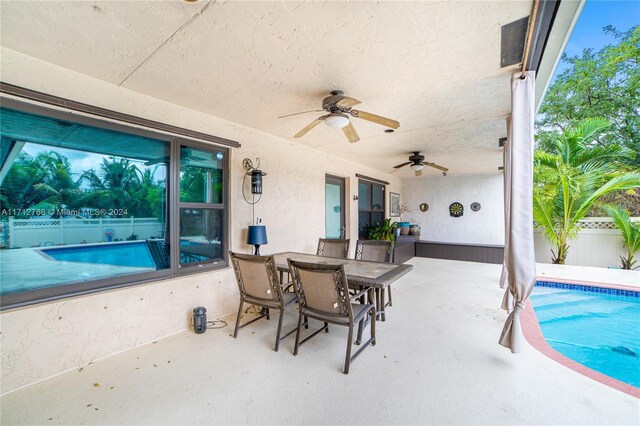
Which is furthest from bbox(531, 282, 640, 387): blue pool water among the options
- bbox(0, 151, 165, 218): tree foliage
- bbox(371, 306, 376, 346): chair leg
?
bbox(0, 151, 165, 218): tree foliage

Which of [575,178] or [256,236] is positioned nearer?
[256,236]

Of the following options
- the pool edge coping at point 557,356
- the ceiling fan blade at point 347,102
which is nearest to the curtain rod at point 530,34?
the ceiling fan blade at point 347,102

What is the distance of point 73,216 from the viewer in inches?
88.7

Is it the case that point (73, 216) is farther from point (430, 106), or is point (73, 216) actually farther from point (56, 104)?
point (430, 106)

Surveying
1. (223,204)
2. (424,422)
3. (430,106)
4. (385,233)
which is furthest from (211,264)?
(385,233)

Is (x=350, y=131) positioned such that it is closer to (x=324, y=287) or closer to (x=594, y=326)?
(x=324, y=287)

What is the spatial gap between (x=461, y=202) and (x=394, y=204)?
2.03 meters

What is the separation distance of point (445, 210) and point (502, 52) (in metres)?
7.05

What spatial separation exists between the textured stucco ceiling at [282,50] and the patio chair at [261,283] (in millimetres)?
→ 1622

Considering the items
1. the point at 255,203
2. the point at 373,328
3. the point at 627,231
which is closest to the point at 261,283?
the point at 373,328

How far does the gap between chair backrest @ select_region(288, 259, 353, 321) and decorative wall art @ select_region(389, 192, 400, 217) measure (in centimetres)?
610

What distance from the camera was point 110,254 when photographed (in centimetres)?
246

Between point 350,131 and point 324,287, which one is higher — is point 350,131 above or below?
above

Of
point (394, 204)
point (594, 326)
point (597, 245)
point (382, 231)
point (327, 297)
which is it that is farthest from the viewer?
point (394, 204)
